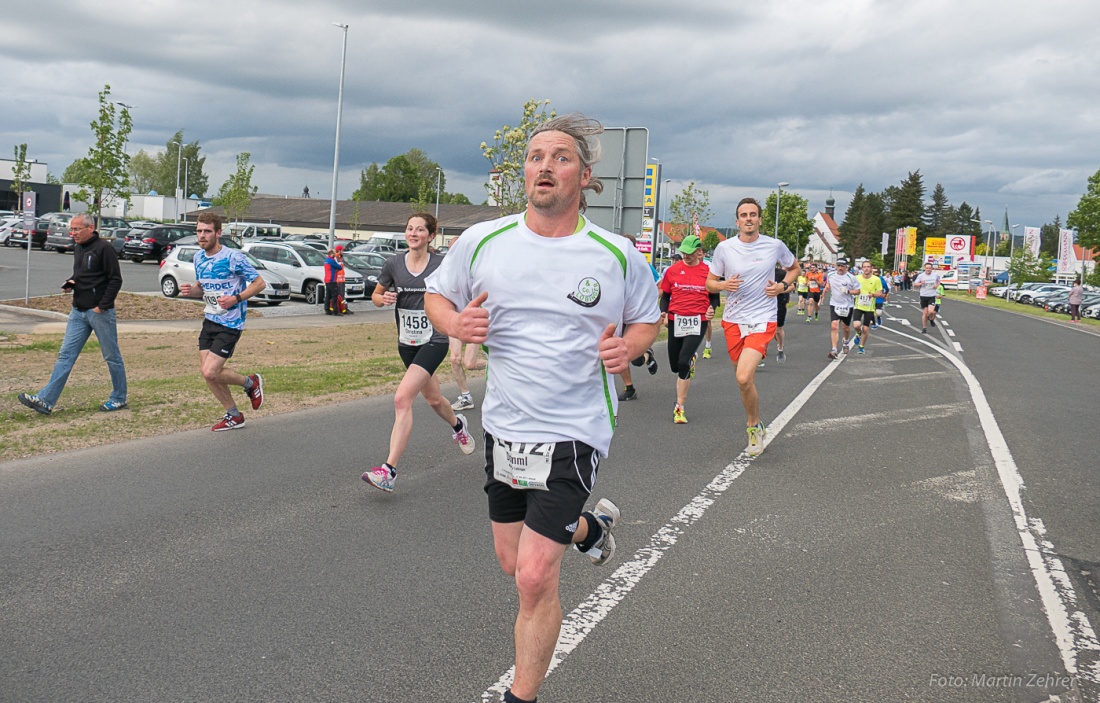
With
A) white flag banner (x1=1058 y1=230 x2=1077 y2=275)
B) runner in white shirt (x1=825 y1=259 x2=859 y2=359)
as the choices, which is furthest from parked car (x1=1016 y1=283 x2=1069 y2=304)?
runner in white shirt (x1=825 y1=259 x2=859 y2=359)

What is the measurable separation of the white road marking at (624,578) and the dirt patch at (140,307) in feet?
52.5

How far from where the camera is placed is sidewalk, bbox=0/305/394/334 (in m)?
16.6

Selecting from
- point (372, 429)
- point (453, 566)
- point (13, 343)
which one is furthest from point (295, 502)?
point (13, 343)

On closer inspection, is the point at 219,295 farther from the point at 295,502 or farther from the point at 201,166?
the point at 201,166

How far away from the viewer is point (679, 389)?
31.9 feet

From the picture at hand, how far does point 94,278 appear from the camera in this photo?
8.88 metres

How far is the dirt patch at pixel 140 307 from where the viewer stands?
1986 centimetres

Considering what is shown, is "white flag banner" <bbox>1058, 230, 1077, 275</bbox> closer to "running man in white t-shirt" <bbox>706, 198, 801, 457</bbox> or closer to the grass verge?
the grass verge

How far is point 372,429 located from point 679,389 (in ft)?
10.5

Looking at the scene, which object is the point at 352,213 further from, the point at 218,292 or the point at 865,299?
the point at 218,292

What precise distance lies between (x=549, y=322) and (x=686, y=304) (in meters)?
7.45

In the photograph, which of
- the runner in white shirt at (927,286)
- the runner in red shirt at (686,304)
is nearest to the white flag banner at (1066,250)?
the runner in white shirt at (927,286)

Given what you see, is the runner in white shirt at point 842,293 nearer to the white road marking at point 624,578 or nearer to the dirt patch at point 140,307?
the white road marking at point 624,578

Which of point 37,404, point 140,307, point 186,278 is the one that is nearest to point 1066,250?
point 186,278
